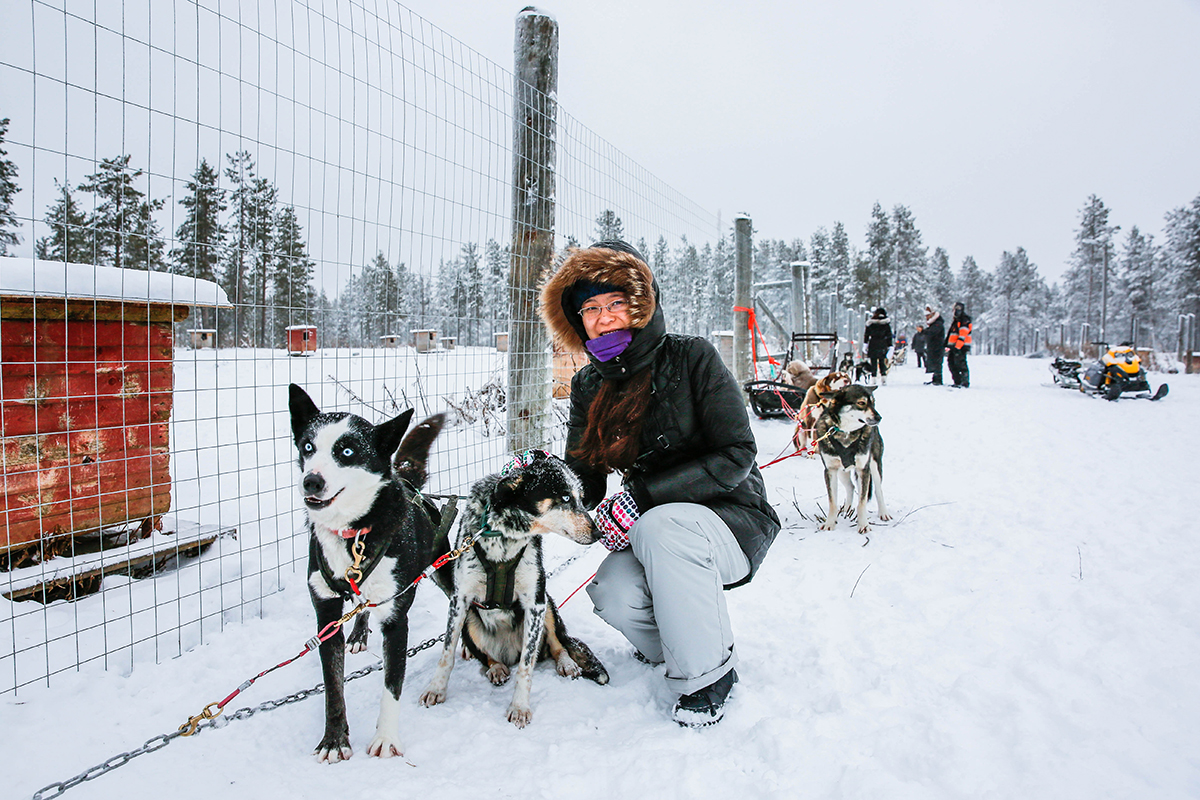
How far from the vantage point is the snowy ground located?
5.08 feet

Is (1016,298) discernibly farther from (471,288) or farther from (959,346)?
(471,288)

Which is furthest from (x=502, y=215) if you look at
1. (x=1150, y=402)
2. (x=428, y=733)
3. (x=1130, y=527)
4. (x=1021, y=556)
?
(x=1150, y=402)

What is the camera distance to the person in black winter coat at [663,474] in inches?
74.3

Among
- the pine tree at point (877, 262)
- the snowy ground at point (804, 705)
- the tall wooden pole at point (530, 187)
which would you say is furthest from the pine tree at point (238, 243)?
the pine tree at point (877, 262)

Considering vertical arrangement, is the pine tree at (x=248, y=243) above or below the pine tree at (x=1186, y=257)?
below

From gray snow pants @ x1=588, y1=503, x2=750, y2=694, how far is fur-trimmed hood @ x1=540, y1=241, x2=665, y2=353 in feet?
2.39

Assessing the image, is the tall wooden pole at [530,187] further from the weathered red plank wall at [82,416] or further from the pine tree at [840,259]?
the pine tree at [840,259]

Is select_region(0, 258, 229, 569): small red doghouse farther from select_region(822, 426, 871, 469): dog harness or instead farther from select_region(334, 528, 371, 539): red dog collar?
select_region(822, 426, 871, 469): dog harness

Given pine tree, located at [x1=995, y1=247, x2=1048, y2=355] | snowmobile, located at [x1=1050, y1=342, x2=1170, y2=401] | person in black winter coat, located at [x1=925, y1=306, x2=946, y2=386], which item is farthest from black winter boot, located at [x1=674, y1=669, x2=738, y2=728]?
pine tree, located at [x1=995, y1=247, x2=1048, y2=355]

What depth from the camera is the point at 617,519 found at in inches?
80.8

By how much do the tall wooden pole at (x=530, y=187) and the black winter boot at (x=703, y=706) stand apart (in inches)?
88.6

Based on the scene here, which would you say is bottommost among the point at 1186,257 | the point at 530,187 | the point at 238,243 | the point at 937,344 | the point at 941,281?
the point at 238,243

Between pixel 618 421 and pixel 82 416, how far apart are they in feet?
7.98

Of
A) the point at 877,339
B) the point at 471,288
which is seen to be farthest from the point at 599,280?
the point at 877,339
